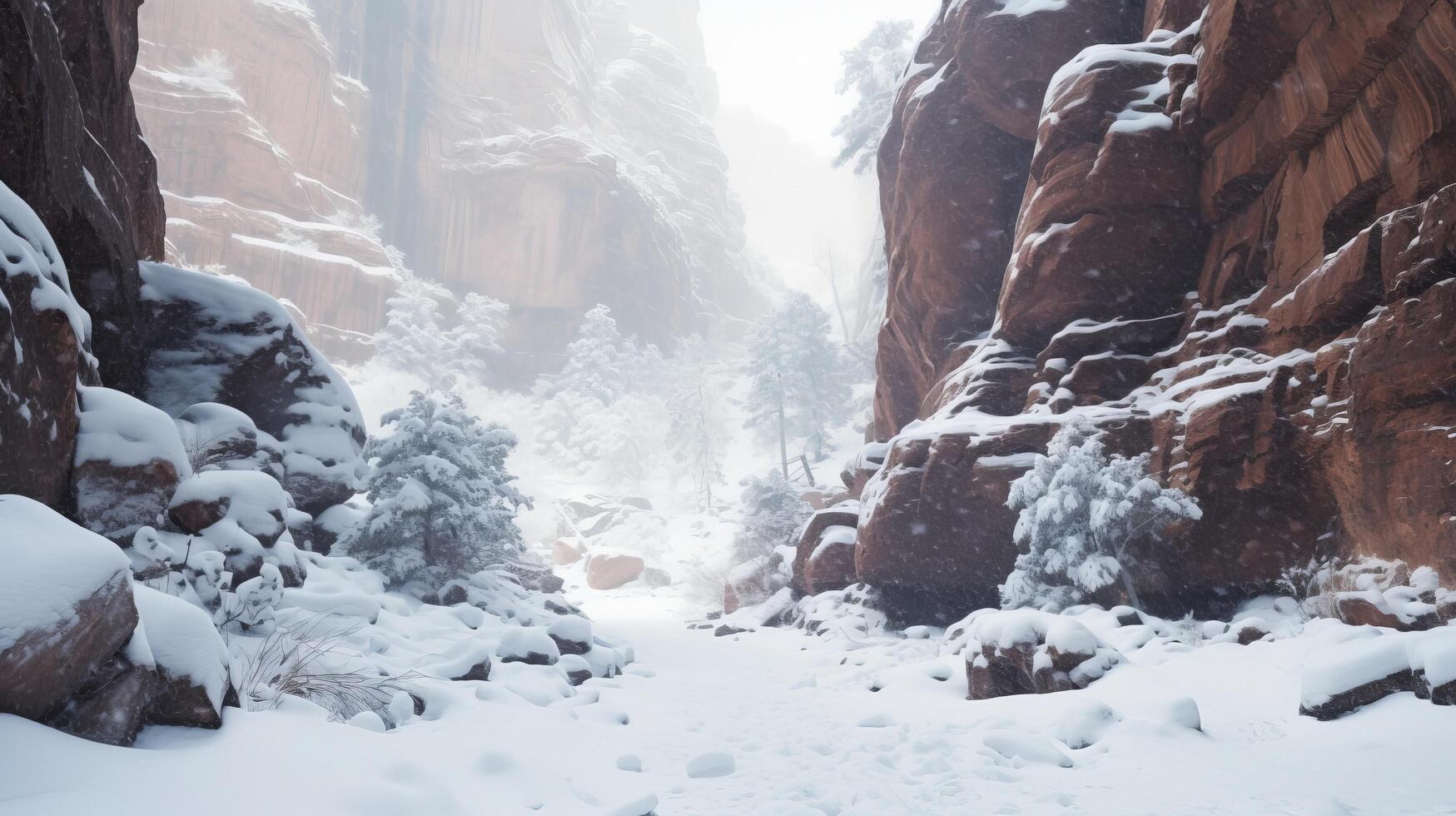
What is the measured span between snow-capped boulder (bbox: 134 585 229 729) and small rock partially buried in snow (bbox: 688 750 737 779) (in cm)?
313

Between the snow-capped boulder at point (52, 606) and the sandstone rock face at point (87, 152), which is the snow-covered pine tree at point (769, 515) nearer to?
the sandstone rock face at point (87, 152)

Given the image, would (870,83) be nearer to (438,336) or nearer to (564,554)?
(564,554)

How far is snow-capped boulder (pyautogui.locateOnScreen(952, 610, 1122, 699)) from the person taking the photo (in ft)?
23.3

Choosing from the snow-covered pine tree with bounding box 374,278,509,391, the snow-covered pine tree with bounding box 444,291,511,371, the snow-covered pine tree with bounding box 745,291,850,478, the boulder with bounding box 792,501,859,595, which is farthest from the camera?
the snow-covered pine tree with bounding box 444,291,511,371

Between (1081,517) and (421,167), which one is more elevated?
(421,167)

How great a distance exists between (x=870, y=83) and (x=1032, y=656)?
105 feet

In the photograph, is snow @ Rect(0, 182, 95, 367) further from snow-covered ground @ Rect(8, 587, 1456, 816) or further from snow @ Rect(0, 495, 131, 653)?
snow-covered ground @ Rect(8, 587, 1456, 816)

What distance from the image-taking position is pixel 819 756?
18.8 feet

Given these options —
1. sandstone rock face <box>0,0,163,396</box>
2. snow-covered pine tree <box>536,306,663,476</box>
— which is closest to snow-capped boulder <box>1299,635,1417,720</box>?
sandstone rock face <box>0,0,163,396</box>

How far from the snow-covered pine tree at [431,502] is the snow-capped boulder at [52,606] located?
8.43 m

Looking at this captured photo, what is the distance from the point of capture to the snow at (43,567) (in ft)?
7.95

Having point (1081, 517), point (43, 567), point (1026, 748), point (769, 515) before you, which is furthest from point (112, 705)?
point (769, 515)

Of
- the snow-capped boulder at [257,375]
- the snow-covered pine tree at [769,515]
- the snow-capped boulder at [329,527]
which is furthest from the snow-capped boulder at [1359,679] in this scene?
the snow-covered pine tree at [769,515]

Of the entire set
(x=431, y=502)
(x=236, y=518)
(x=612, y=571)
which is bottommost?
(x=612, y=571)
